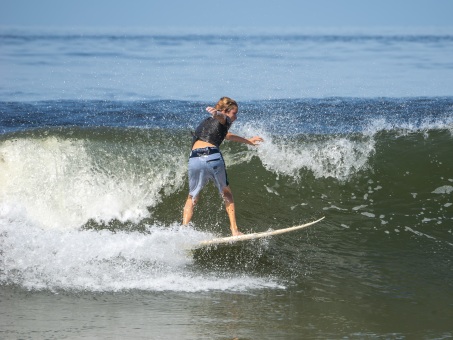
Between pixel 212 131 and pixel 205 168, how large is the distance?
0.43m

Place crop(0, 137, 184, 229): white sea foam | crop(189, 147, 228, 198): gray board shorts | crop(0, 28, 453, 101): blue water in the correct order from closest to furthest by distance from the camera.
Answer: crop(189, 147, 228, 198): gray board shorts < crop(0, 137, 184, 229): white sea foam < crop(0, 28, 453, 101): blue water

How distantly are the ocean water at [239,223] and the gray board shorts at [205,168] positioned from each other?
0.61 meters

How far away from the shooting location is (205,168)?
28.7 feet

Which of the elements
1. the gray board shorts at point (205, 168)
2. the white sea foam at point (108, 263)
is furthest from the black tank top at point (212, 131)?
the white sea foam at point (108, 263)

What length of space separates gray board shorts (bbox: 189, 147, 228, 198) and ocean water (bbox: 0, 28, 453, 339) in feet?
2.02

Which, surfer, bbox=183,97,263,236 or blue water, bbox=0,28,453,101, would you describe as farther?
blue water, bbox=0,28,453,101

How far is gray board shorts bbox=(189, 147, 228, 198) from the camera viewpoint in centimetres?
874

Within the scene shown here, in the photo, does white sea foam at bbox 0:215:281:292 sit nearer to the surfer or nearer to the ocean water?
the ocean water

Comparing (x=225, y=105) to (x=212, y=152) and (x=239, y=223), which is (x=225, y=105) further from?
(x=239, y=223)

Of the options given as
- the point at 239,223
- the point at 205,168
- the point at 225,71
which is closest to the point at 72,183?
the point at 239,223

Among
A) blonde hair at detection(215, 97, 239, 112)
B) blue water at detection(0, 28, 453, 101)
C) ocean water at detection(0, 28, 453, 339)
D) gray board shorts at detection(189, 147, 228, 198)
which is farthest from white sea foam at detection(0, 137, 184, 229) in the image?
blue water at detection(0, 28, 453, 101)

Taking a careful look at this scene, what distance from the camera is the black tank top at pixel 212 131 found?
28.8ft

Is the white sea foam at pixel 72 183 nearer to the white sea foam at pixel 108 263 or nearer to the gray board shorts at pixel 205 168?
the white sea foam at pixel 108 263

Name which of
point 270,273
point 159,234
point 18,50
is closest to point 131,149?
point 159,234
